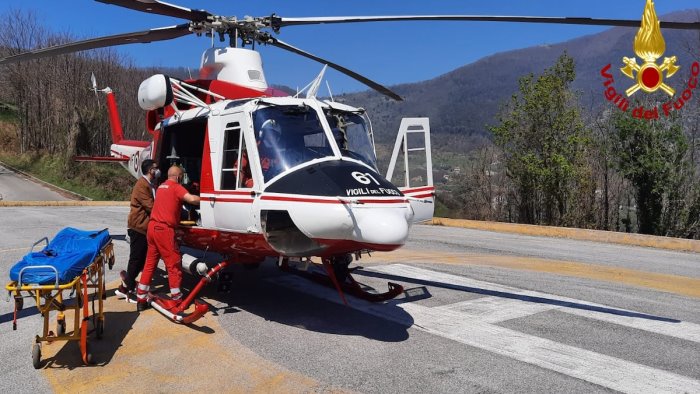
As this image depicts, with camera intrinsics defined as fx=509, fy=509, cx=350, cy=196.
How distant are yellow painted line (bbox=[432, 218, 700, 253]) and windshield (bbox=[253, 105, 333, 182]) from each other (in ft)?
41.0

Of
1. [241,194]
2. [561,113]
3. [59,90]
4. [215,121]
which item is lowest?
[241,194]

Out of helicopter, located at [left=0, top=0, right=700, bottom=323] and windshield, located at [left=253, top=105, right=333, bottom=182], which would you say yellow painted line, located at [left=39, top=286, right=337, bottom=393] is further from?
windshield, located at [left=253, top=105, right=333, bottom=182]

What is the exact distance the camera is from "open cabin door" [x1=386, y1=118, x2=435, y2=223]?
7086mm

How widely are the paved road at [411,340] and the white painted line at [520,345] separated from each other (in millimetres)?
19

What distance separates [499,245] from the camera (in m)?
13.9

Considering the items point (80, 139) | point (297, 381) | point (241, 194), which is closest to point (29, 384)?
point (297, 381)

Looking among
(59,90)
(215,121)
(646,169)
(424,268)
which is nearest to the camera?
(215,121)

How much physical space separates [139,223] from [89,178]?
29.4 m

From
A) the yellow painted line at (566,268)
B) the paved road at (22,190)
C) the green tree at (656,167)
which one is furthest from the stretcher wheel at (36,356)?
the paved road at (22,190)

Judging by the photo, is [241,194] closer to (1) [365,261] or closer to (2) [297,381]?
(2) [297,381]

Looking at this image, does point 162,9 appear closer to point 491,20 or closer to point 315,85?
point 315,85

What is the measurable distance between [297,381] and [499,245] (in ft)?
34.3

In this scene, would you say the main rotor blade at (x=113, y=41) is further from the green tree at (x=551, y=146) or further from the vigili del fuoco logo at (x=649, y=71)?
the green tree at (x=551, y=146)

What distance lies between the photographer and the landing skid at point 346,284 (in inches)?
243
